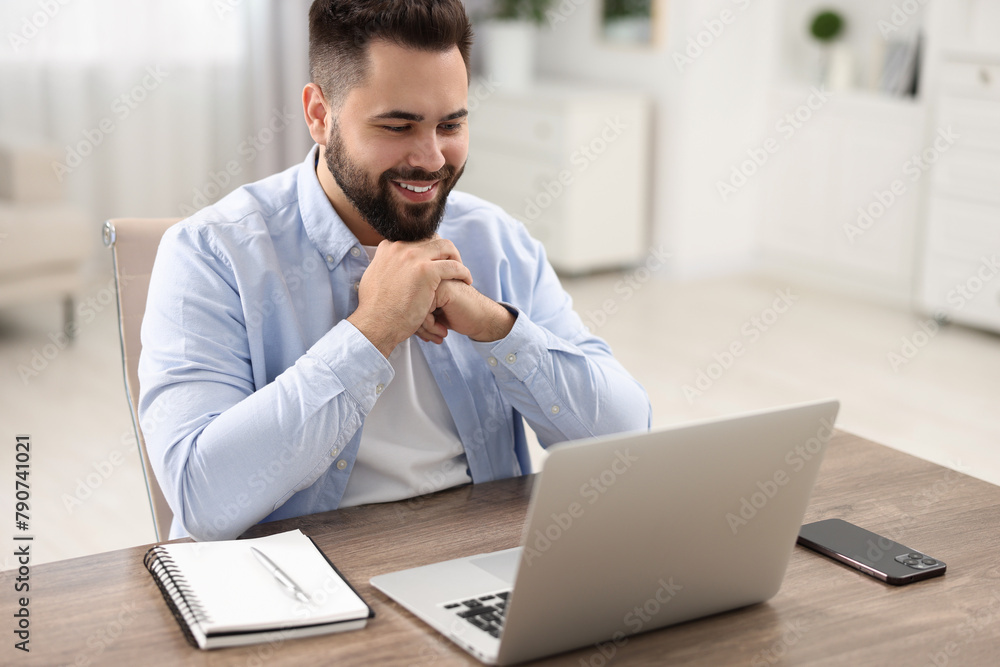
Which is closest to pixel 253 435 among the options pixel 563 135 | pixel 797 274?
pixel 563 135

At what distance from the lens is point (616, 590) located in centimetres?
89

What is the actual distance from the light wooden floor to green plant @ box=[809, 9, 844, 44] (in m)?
1.16

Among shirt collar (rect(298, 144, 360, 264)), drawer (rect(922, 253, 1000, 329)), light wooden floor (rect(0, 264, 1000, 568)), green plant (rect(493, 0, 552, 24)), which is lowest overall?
light wooden floor (rect(0, 264, 1000, 568))

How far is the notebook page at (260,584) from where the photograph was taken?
91 centimetres

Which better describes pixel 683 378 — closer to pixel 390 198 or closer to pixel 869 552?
pixel 390 198
